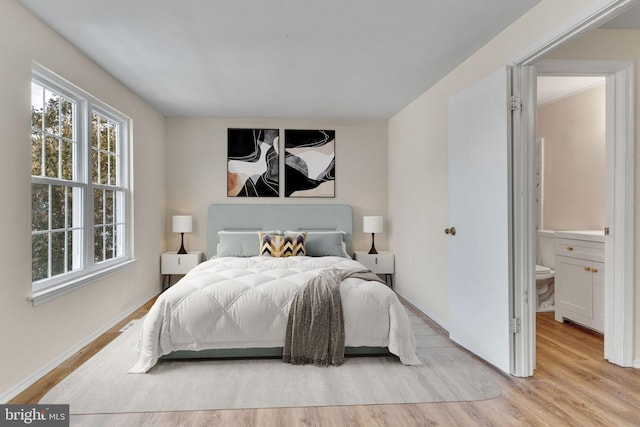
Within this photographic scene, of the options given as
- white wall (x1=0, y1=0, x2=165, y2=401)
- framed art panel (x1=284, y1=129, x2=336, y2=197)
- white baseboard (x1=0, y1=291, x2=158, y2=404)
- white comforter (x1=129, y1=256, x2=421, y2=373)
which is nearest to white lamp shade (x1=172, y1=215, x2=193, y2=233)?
white baseboard (x1=0, y1=291, x2=158, y2=404)

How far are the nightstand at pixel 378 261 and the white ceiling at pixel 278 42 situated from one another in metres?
2.12

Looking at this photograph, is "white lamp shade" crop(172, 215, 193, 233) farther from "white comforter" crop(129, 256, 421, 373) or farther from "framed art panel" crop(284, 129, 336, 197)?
"white comforter" crop(129, 256, 421, 373)

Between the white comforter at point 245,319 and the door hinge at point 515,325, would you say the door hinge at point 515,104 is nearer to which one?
the door hinge at point 515,325

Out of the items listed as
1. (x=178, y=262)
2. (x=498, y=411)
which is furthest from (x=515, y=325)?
(x=178, y=262)

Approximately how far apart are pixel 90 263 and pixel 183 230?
1.74 meters

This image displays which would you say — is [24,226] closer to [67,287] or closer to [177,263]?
[67,287]

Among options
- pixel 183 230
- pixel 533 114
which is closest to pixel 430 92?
pixel 533 114

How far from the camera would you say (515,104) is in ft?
8.83

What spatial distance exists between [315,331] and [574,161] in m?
3.74

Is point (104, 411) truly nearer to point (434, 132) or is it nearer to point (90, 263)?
point (90, 263)

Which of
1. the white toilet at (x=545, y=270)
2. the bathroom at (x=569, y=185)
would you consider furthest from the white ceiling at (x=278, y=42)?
the white toilet at (x=545, y=270)

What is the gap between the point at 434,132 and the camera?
4.07 m

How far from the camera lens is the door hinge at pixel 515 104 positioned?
2.69m

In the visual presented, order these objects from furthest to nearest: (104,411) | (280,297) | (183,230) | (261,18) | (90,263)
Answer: (183,230) → (90,263) → (280,297) → (261,18) → (104,411)
